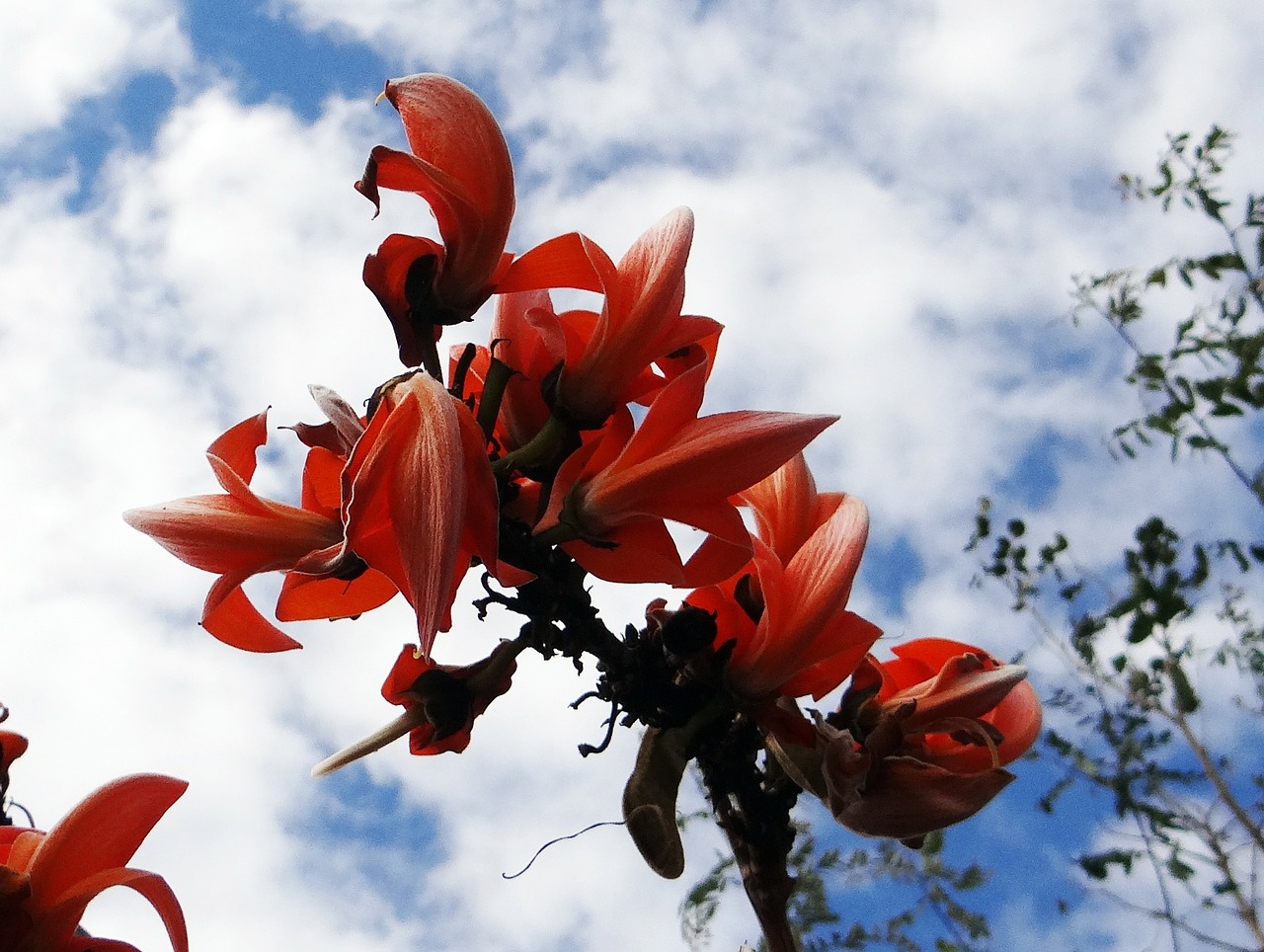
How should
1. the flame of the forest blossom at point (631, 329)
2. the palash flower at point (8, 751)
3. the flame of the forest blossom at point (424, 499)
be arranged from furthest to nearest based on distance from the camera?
the palash flower at point (8, 751) → the flame of the forest blossom at point (631, 329) → the flame of the forest blossom at point (424, 499)

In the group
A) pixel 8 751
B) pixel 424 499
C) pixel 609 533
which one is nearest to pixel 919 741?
pixel 609 533

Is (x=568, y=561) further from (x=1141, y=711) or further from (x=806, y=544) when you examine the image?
(x=1141, y=711)

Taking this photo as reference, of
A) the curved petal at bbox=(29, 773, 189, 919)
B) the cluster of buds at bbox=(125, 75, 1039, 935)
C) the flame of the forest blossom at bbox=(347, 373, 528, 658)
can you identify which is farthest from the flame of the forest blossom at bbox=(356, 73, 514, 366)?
the curved petal at bbox=(29, 773, 189, 919)

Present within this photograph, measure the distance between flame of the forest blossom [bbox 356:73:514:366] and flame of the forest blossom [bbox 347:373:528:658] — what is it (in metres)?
0.12

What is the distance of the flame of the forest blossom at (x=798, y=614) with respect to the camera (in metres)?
0.59

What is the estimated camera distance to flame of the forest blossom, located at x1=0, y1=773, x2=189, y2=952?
531mm

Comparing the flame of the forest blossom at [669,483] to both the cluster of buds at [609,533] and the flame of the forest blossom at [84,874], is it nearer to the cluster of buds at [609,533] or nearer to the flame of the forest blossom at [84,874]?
the cluster of buds at [609,533]

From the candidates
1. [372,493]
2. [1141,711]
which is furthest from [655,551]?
[1141,711]

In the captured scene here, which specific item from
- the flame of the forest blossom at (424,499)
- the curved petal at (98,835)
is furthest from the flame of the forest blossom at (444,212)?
the curved petal at (98,835)

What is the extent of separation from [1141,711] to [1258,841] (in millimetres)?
461

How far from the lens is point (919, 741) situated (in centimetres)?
63

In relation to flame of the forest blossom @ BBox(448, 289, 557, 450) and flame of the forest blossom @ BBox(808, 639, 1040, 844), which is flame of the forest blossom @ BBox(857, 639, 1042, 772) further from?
flame of the forest blossom @ BBox(448, 289, 557, 450)

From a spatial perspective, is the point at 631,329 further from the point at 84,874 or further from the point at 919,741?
the point at 84,874

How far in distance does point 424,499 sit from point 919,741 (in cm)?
33
